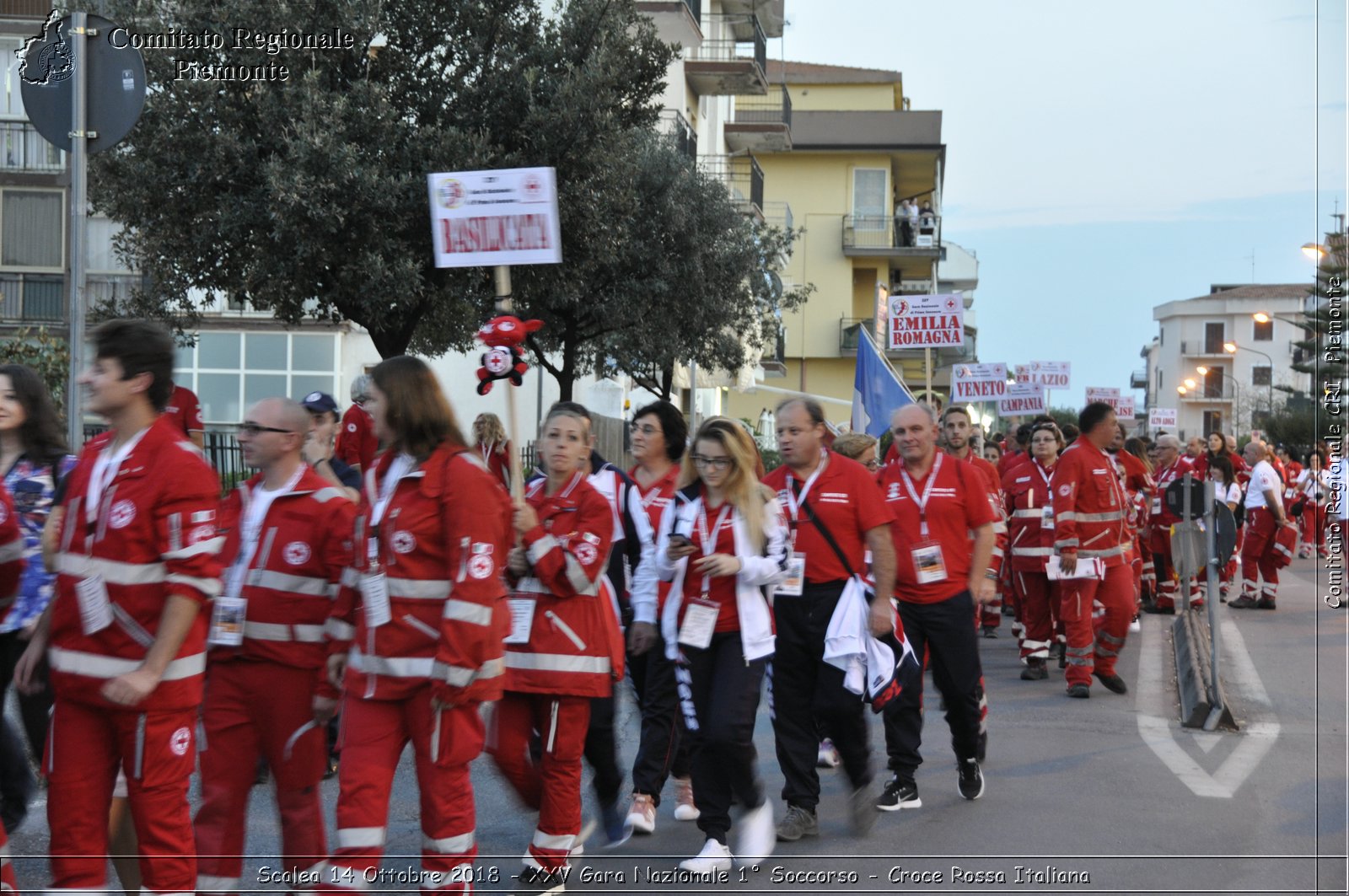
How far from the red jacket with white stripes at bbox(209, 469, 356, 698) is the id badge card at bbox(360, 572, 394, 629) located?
29cm

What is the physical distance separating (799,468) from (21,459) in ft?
11.2

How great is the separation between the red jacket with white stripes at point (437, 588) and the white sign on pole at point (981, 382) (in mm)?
16907

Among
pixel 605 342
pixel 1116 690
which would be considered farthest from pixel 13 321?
pixel 1116 690

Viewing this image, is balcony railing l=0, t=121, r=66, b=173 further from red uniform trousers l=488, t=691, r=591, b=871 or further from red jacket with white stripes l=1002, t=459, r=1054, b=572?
red uniform trousers l=488, t=691, r=591, b=871

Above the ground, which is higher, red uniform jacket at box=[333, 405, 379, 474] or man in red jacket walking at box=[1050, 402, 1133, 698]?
red uniform jacket at box=[333, 405, 379, 474]

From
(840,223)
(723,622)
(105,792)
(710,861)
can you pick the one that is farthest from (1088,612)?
(840,223)

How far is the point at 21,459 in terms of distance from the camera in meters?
6.35

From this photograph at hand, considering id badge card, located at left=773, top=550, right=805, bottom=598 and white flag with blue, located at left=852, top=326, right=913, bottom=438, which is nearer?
id badge card, located at left=773, top=550, right=805, bottom=598

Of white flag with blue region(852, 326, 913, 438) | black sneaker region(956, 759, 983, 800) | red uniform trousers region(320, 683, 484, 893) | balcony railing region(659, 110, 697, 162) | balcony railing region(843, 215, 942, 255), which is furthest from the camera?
balcony railing region(843, 215, 942, 255)

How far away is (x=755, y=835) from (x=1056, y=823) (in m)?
1.77

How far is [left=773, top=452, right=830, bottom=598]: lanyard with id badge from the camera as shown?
6.96 m

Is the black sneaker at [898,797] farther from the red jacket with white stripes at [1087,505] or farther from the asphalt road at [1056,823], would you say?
the red jacket with white stripes at [1087,505]

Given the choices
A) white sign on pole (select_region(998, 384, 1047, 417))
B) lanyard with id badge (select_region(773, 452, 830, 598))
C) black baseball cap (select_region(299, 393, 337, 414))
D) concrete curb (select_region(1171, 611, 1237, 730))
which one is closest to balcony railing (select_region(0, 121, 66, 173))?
white sign on pole (select_region(998, 384, 1047, 417))

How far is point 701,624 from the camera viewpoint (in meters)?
6.42
